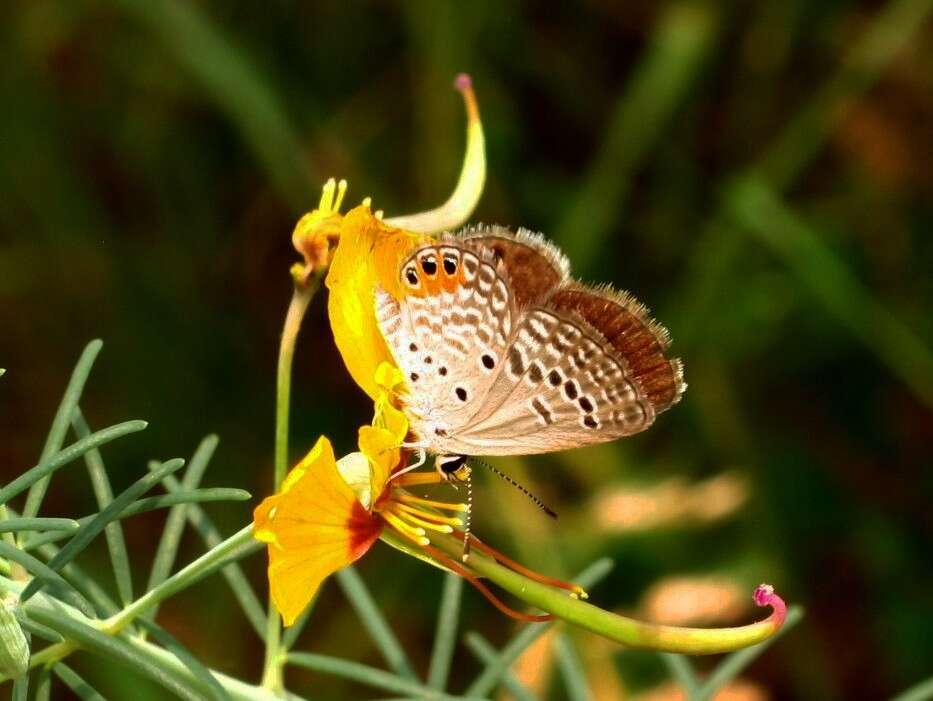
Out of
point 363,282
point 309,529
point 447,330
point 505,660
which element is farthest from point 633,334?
point 505,660

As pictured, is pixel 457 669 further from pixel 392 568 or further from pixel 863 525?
pixel 863 525

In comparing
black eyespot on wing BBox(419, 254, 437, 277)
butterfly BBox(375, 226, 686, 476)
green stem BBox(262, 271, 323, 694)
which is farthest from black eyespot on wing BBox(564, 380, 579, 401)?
green stem BBox(262, 271, 323, 694)

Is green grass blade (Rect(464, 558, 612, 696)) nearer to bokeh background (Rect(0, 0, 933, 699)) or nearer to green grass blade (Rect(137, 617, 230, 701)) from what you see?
green grass blade (Rect(137, 617, 230, 701))

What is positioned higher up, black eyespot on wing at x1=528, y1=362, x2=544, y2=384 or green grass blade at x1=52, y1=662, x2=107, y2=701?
black eyespot on wing at x1=528, y1=362, x2=544, y2=384

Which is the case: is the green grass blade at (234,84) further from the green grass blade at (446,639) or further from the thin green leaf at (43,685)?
the thin green leaf at (43,685)

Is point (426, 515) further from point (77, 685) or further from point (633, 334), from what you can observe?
point (77, 685)

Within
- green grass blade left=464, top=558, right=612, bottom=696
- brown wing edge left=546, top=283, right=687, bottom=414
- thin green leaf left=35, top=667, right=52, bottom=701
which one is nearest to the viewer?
thin green leaf left=35, top=667, right=52, bottom=701
